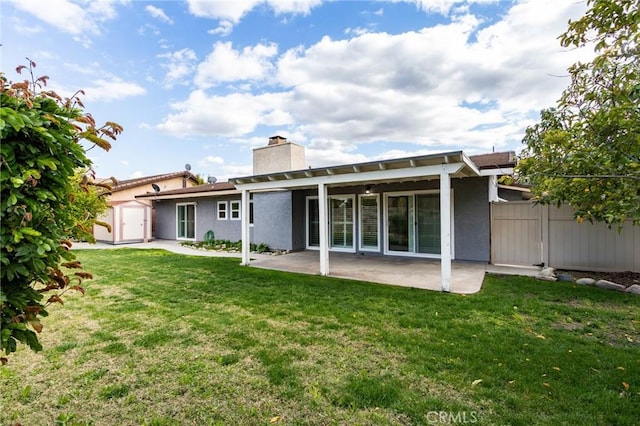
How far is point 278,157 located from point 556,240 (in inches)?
398

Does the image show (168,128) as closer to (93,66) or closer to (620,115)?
(93,66)

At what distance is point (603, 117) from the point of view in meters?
3.59

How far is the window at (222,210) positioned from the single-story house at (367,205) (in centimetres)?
5

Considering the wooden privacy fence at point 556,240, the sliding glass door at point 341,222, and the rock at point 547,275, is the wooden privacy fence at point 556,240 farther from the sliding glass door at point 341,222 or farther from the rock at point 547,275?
the sliding glass door at point 341,222

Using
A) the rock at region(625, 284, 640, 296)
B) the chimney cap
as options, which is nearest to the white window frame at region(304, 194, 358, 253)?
the chimney cap

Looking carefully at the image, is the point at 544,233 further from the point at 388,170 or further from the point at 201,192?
the point at 201,192

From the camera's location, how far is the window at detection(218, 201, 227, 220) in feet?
51.3

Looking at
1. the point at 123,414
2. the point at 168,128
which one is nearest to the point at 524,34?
the point at 123,414

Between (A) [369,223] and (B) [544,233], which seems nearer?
(B) [544,233]

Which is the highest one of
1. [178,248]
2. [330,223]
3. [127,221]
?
[127,221]

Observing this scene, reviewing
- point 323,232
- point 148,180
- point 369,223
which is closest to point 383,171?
point 323,232

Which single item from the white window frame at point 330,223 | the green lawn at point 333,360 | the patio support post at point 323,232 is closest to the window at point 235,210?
the white window frame at point 330,223

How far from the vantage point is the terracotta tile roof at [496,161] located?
28.3 ft

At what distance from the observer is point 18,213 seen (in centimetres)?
169
